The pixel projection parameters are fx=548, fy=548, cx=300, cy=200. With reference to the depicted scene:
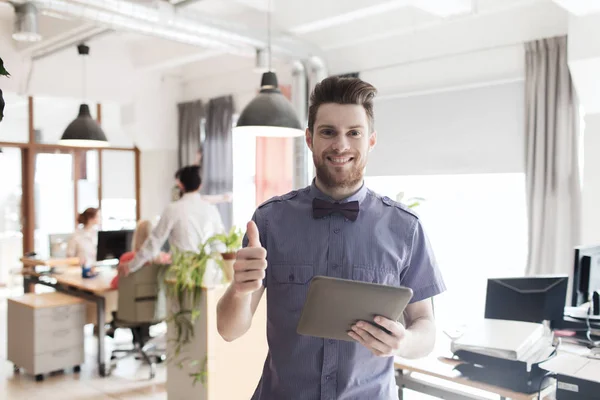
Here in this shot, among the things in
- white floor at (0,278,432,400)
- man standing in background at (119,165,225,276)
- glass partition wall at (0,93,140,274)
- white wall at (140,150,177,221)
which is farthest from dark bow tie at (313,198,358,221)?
white wall at (140,150,177,221)

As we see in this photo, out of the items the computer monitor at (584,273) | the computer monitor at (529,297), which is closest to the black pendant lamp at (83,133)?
the computer monitor at (529,297)

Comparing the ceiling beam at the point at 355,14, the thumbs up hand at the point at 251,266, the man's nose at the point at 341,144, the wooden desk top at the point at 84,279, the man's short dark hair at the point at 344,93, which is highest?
the ceiling beam at the point at 355,14

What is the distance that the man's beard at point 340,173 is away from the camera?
5.04 ft

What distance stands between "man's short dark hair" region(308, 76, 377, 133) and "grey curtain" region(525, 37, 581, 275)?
3.66 meters

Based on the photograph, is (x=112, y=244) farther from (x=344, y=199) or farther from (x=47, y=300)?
(x=344, y=199)

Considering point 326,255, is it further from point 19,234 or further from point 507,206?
point 19,234

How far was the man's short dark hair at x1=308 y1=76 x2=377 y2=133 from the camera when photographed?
1.54m

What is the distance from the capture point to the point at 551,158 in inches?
185

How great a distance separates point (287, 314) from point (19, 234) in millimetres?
7586

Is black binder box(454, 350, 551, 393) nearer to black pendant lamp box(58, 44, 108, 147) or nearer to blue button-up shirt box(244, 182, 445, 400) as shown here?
blue button-up shirt box(244, 182, 445, 400)

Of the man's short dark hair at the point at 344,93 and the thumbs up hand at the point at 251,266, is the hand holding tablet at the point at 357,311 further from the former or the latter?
the man's short dark hair at the point at 344,93

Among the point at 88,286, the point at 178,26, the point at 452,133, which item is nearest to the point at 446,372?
the point at 452,133

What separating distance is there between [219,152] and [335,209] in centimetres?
624

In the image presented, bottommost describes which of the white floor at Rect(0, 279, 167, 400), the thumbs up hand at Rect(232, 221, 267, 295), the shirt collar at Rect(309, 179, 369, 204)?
the white floor at Rect(0, 279, 167, 400)
